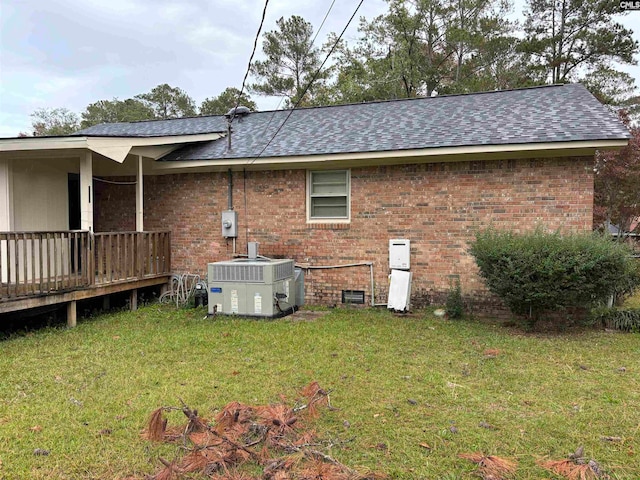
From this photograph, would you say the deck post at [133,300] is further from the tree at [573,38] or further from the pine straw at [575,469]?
the tree at [573,38]

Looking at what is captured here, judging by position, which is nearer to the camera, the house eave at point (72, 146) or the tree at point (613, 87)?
the house eave at point (72, 146)

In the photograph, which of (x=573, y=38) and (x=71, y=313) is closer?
(x=71, y=313)

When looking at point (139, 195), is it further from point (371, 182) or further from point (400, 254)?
point (400, 254)

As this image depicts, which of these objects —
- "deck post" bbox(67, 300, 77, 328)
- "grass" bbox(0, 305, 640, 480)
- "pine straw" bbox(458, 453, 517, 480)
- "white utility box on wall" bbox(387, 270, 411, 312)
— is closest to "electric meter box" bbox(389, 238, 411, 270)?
"white utility box on wall" bbox(387, 270, 411, 312)

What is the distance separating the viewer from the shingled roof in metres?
7.63

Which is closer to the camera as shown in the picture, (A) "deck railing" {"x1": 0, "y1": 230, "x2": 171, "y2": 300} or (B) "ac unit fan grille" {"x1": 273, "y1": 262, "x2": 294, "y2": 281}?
(A) "deck railing" {"x1": 0, "y1": 230, "x2": 171, "y2": 300}

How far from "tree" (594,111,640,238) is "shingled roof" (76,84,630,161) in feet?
24.5

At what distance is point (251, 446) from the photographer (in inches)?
127

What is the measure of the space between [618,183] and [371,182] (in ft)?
40.2

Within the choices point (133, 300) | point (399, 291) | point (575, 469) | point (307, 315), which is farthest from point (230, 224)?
point (575, 469)

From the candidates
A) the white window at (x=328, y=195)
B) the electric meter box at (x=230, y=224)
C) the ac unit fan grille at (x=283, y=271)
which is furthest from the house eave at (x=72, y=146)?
the ac unit fan grille at (x=283, y=271)

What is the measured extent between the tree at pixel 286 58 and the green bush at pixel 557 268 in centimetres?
2229

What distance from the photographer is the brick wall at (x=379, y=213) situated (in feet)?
25.3

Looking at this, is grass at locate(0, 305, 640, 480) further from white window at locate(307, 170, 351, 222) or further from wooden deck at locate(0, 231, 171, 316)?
white window at locate(307, 170, 351, 222)
